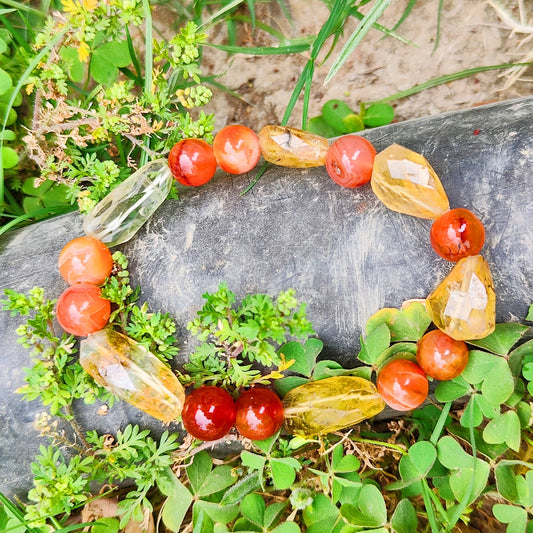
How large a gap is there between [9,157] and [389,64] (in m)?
1.63

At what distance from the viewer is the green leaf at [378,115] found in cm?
226

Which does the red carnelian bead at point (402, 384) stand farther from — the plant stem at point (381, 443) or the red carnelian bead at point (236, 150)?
the red carnelian bead at point (236, 150)

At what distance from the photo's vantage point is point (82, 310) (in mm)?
1436

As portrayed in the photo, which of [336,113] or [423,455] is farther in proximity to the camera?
[336,113]

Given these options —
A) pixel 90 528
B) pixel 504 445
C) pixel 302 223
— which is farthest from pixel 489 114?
pixel 90 528

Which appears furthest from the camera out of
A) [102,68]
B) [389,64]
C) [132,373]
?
[389,64]

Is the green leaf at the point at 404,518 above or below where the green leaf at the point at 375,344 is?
below

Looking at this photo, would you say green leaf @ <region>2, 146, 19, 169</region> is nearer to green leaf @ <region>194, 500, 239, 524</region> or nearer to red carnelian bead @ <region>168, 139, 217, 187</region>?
red carnelian bead @ <region>168, 139, 217, 187</region>

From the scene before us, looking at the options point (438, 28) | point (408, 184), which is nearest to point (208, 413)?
point (408, 184)

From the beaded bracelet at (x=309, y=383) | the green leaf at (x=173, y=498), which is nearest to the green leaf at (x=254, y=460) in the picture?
A: the beaded bracelet at (x=309, y=383)

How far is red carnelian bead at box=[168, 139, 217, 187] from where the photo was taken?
1.54 m

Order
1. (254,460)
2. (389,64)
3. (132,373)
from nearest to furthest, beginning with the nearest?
(132,373)
(254,460)
(389,64)

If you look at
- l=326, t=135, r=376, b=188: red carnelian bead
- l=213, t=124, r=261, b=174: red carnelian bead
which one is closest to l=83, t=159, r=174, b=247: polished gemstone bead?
l=213, t=124, r=261, b=174: red carnelian bead

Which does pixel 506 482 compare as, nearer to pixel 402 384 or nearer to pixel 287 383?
pixel 402 384
